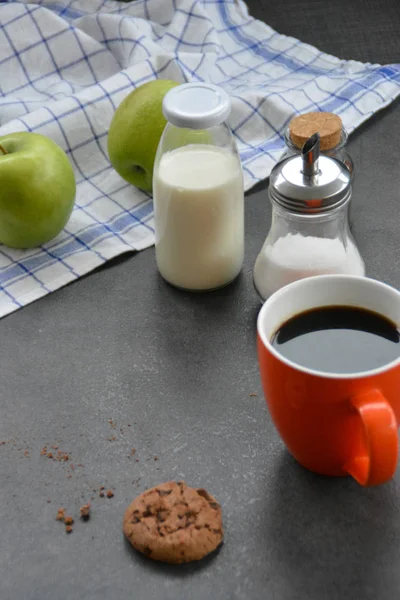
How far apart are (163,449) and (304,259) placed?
240 mm

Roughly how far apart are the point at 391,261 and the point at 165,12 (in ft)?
2.25

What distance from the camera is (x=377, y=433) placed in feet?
1.84

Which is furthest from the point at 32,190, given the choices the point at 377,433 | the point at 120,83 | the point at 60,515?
the point at 377,433

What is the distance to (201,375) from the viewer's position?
813 mm

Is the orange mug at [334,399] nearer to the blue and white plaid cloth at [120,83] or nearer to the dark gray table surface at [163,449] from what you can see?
the dark gray table surface at [163,449]

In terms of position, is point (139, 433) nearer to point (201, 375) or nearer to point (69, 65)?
point (201, 375)

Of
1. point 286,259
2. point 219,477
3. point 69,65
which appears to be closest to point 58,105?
point 69,65

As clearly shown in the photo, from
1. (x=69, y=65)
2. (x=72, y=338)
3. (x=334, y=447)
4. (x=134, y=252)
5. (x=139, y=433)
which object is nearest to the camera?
(x=334, y=447)

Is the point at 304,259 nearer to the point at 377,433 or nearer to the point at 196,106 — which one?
the point at 196,106

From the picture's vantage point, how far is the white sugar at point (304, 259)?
826mm

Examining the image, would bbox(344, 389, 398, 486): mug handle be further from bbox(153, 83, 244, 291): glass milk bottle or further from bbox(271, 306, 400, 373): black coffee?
bbox(153, 83, 244, 291): glass milk bottle

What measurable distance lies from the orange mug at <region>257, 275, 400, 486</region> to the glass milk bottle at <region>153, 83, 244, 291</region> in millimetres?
223

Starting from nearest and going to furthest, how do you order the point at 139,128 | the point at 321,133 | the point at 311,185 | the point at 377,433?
the point at 377,433, the point at 311,185, the point at 321,133, the point at 139,128

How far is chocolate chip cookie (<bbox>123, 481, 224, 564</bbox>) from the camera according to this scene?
0.63 m
